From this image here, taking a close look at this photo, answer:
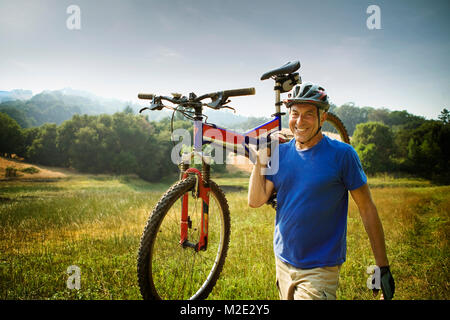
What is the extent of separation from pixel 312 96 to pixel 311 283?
1746 mm

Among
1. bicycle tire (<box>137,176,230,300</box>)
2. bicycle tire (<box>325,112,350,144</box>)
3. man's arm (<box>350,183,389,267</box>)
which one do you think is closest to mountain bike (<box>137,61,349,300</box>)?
bicycle tire (<box>137,176,230,300</box>)

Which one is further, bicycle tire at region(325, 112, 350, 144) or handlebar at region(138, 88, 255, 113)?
bicycle tire at region(325, 112, 350, 144)

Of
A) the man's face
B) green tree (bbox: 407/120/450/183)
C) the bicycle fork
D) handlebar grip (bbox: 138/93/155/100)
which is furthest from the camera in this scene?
green tree (bbox: 407/120/450/183)

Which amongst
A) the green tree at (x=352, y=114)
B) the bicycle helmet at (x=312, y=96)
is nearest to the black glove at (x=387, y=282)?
the bicycle helmet at (x=312, y=96)

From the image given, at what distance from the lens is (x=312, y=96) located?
2148 millimetres

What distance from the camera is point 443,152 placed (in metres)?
35.4

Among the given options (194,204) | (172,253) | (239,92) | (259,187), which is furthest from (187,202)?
(239,92)

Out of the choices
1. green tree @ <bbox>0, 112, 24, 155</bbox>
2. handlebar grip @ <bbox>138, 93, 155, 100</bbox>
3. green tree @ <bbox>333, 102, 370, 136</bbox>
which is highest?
green tree @ <bbox>333, 102, 370, 136</bbox>

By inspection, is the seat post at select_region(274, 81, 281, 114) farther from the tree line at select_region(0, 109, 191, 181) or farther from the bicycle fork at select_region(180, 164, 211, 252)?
the tree line at select_region(0, 109, 191, 181)

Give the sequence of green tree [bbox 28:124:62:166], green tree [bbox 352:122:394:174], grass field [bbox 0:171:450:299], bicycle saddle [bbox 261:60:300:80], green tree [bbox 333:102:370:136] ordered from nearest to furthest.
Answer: grass field [bbox 0:171:450:299], bicycle saddle [bbox 261:60:300:80], green tree [bbox 28:124:62:166], green tree [bbox 352:122:394:174], green tree [bbox 333:102:370:136]

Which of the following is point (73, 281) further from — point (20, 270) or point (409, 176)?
point (409, 176)

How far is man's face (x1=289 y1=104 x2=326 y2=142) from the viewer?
2.11 m

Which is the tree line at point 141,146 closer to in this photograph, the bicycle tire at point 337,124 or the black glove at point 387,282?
the bicycle tire at point 337,124

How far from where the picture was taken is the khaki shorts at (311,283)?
6.01 feet
